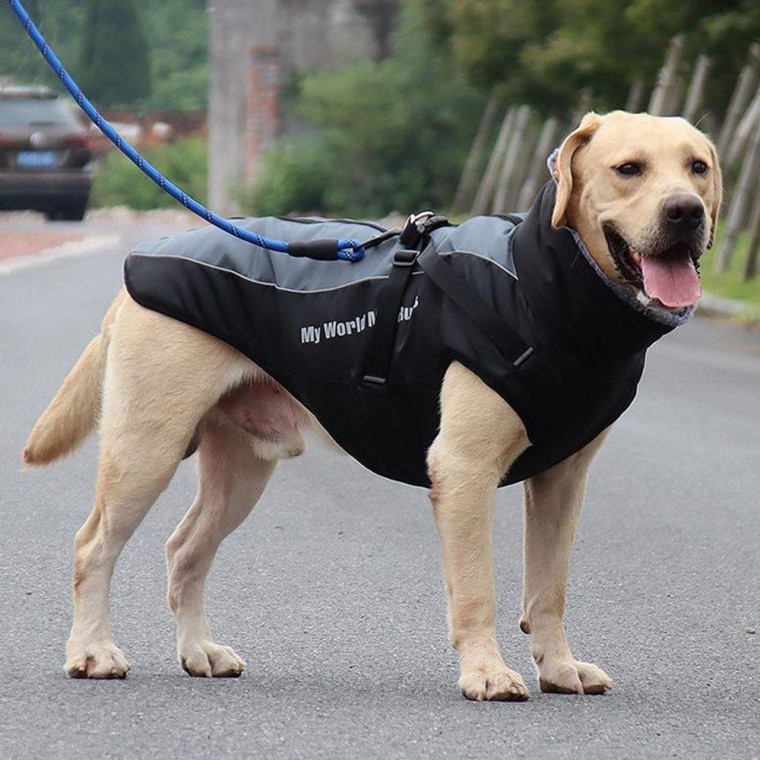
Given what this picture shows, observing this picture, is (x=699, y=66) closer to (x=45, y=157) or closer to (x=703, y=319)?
(x=703, y=319)

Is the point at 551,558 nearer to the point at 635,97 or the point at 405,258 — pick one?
the point at 405,258

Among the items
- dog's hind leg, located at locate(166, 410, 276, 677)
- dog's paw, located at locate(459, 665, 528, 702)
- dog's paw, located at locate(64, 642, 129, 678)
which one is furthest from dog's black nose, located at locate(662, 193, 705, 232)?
dog's paw, located at locate(64, 642, 129, 678)

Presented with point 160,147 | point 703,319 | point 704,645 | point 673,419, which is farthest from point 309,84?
point 704,645

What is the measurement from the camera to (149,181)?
183 ft

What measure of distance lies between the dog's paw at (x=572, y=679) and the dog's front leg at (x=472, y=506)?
0.24 metres

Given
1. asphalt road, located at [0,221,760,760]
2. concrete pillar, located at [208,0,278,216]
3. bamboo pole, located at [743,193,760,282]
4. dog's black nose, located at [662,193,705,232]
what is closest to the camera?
asphalt road, located at [0,221,760,760]

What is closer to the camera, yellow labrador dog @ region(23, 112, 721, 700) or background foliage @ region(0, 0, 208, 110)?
yellow labrador dog @ region(23, 112, 721, 700)

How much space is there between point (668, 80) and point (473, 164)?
49.2 feet

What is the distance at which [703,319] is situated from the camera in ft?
57.8

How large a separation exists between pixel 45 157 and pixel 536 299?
87.7 feet

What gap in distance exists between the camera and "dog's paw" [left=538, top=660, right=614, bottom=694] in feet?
17.0

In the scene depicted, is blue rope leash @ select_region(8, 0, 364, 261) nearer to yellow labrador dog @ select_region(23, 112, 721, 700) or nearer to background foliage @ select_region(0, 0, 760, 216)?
yellow labrador dog @ select_region(23, 112, 721, 700)

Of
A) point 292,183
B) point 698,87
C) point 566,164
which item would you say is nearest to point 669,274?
point 566,164

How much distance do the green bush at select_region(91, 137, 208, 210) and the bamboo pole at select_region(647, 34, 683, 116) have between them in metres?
28.1
